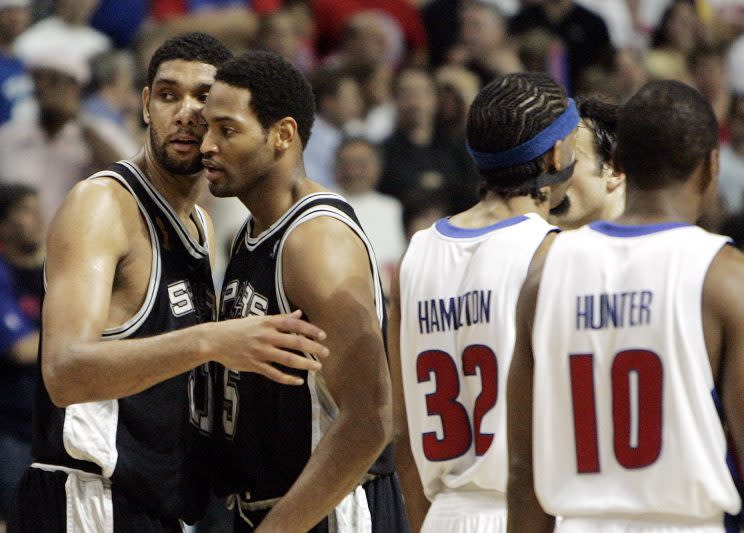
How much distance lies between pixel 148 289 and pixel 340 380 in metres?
0.76

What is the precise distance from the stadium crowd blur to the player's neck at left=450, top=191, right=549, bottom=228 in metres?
4.37

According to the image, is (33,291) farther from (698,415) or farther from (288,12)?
(698,415)

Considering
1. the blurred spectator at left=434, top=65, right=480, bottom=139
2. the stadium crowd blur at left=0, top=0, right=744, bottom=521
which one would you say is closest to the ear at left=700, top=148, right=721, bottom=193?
the stadium crowd blur at left=0, top=0, right=744, bottom=521

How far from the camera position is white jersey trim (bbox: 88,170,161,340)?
15.2 feet

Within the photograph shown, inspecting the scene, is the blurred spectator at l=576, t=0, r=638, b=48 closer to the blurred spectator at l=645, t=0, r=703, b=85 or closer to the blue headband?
the blurred spectator at l=645, t=0, r=703, b=85

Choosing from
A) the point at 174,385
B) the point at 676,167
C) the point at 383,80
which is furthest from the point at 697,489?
the point at 383,80

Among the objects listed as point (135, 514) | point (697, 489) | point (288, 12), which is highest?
point (288, 12)

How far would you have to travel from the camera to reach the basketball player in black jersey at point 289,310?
4426mm

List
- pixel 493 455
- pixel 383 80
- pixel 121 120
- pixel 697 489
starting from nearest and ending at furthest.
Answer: pixel 697 489 < pixel 493 455 < pixel 121 120 < pixel 383 80

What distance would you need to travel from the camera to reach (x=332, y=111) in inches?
440

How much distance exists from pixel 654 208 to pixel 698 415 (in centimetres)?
56

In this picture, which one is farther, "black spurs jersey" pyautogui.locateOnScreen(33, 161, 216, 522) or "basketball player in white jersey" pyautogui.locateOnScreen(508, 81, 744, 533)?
"black spurs jersey" pyautogui.locateOnScreen(33, 161, 216, 522)

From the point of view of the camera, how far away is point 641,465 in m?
3.55

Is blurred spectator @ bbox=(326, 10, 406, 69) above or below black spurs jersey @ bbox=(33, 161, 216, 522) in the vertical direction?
above
